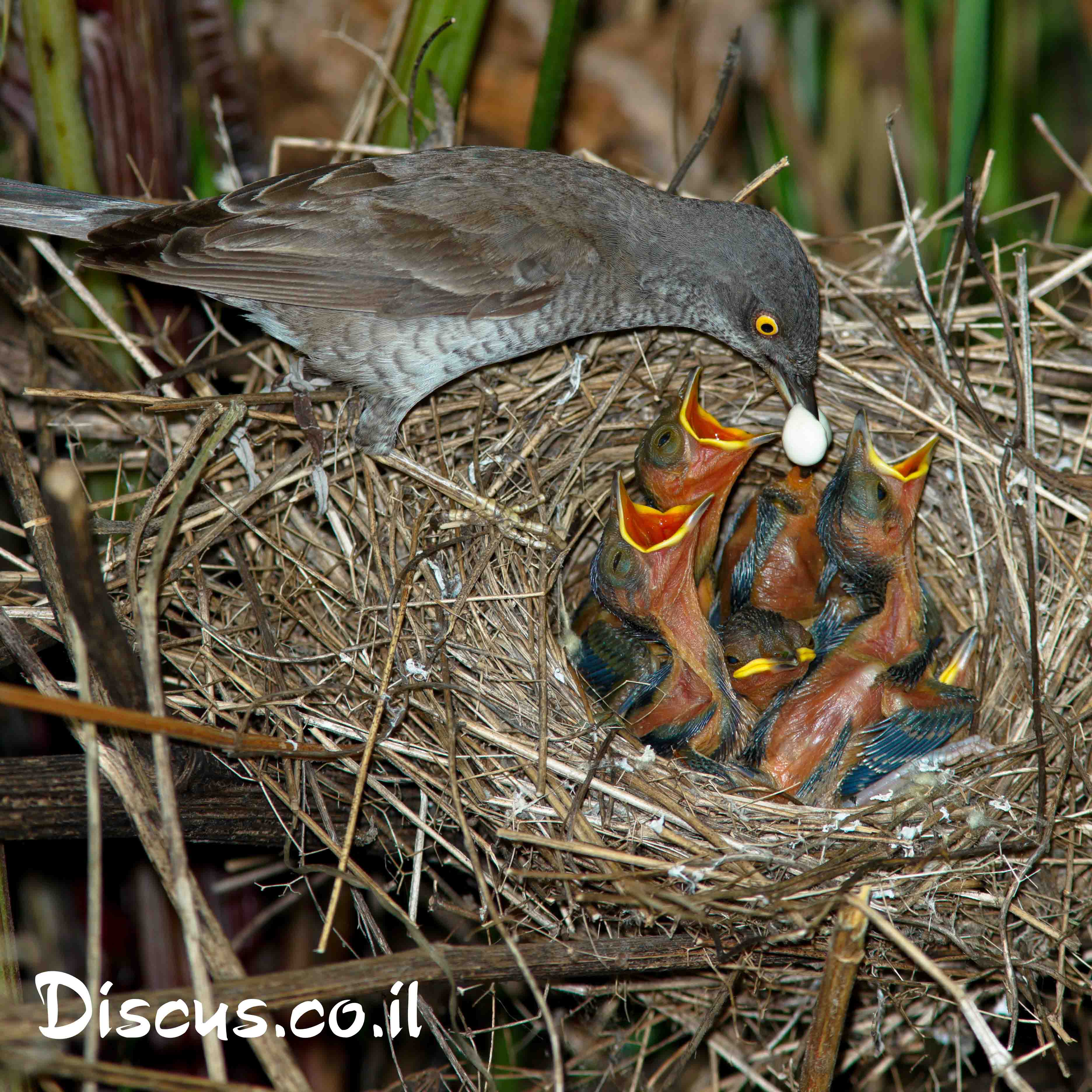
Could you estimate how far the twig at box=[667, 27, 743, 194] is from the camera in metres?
2.64

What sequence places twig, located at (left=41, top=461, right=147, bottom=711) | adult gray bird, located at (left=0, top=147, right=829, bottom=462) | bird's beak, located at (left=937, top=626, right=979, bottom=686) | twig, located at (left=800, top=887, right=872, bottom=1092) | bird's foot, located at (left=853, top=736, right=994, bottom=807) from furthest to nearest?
bird's beak, located at (left=937, top=626, right=979, bottom=686)
adult gray bird, located at (left=0, top=147, right=829, bottom=462)
bird's foot, located at (left=853, top=736, right=994, bottom=807)
twig, located at (left=800, top=887, right=872, bottom=1092)
twig, located at (left=41, top=461, right=147, bottom=711)

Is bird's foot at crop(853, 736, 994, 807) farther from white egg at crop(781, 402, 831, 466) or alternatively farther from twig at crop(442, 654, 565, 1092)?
twig at crop(442, 654, 565, 1092)

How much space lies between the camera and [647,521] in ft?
8.54

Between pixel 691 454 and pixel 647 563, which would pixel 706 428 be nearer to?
pixel 691 454

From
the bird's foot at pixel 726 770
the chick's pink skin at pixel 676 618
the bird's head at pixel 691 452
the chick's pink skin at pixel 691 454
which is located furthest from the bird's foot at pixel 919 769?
the bird's head at pixel 691 452

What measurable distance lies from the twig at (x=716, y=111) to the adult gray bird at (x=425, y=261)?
18 cm

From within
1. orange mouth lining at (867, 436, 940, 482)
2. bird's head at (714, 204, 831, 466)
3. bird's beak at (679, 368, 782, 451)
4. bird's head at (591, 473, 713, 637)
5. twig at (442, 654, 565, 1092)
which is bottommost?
twig at (442, 654, 565, 1092)

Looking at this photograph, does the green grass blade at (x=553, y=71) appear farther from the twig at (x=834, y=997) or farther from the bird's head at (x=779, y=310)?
the twig at (x=834, y=997)

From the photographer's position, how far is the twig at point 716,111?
264 cm

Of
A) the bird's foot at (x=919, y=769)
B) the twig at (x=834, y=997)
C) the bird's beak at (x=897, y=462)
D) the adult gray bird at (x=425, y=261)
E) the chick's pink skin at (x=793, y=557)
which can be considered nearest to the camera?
the twig at (x=834, y=997)

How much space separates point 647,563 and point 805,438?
Answer: 0.50m

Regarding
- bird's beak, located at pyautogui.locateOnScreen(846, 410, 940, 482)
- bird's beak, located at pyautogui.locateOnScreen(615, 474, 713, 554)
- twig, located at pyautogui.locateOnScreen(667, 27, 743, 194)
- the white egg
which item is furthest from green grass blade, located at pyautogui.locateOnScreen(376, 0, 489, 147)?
bird's beak, located at pyautogui.locateOnScreen(846, 410, 940, 482)

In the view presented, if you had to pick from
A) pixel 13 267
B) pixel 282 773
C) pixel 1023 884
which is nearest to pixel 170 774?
pixel 282 773

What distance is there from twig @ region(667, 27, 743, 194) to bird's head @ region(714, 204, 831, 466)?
0.57ft
